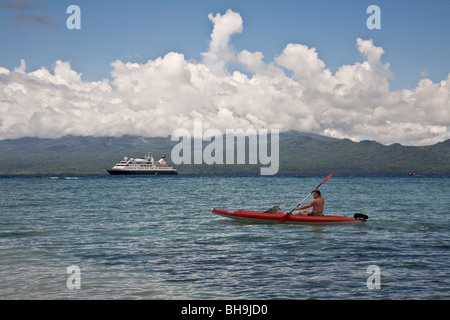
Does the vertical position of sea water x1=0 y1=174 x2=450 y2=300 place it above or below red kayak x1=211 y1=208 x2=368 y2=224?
below

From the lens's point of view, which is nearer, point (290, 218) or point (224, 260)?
point (224, 260)

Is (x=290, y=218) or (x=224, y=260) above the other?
(x=290, y=218)

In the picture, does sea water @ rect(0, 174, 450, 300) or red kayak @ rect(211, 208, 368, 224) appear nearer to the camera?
sea water @ rect(0, 174, 450, 300)

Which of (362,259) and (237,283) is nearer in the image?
(237,283)

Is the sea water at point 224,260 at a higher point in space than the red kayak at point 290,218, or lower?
lower

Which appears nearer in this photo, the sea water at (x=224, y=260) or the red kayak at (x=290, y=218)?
the sea water at (x=224, y=260)
